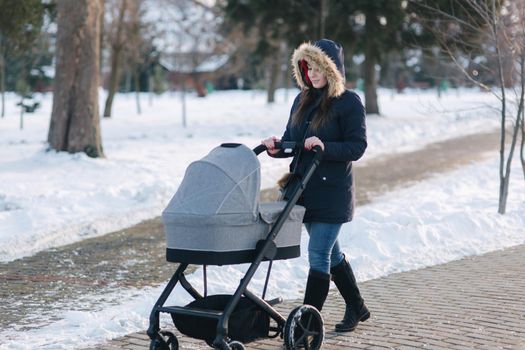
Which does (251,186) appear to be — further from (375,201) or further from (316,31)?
(316,31)

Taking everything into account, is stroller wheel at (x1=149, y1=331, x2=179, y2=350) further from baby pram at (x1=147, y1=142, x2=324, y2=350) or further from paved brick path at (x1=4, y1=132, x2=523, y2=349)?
paved brick path at (x1=4, y1=132, x2=523, y2=349)

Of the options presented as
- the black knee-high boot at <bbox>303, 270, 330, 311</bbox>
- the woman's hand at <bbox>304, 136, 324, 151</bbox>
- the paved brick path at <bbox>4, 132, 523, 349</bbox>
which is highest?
the woman's hand at <bbox>304, 136, 324, 151</bbox>

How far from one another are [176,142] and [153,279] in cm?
1507

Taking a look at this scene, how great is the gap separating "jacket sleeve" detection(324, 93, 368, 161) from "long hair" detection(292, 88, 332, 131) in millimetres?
90

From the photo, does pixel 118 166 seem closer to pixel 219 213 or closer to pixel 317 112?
pixel 317 112

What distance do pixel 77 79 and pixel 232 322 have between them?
13143 mm

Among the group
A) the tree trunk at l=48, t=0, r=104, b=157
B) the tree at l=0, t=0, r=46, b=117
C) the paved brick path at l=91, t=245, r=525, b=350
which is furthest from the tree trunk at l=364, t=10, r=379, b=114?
the paved brick path at l=91, t=245, r=525, b=350

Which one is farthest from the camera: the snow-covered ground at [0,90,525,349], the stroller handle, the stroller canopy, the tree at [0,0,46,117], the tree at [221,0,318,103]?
the tree at [221,0,318,103]

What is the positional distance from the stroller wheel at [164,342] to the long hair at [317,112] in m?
1.65

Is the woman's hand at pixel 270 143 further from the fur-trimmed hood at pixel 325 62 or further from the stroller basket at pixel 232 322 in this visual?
the stroller basket at pixel 232 322

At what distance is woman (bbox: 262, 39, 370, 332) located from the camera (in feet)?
19.5

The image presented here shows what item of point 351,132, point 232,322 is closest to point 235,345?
point 232,322

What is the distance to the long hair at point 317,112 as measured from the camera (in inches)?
237

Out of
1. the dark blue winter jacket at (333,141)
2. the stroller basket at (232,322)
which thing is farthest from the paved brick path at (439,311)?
the dark blue winter jacket at (333,141)
